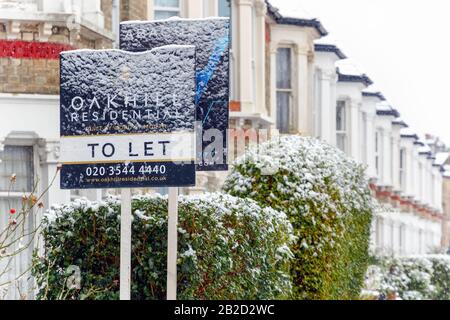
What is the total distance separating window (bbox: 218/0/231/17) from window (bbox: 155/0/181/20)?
2456mm

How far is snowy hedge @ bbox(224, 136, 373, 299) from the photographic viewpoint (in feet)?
65.6

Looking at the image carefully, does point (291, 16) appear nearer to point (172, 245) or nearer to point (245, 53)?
point (245, 53)

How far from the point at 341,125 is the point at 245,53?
1257 cm

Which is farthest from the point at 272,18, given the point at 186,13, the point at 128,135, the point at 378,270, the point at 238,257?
the point at 128,135

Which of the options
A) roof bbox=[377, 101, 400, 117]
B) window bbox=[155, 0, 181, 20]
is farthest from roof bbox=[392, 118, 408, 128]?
window bbox=[155, 0, 181, 20]

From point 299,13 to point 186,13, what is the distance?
30.2ft

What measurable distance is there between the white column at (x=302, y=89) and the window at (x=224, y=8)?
5.49m

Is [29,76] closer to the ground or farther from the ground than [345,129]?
farther from the ground

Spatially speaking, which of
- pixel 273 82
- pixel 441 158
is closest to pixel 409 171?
pixel 441 158

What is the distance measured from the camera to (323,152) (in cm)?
2114

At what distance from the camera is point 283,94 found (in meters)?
31.8

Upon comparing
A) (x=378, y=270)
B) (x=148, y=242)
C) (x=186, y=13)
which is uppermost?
(x=186, y=13)

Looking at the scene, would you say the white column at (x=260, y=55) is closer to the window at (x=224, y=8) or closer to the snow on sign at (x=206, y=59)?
the window at (x=224, y=8)
